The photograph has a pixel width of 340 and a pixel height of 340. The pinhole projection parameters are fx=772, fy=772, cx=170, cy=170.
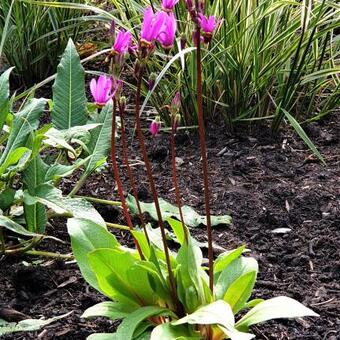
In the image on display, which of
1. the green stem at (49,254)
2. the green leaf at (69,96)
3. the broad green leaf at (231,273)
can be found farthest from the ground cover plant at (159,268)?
the green leaf at (69,96)

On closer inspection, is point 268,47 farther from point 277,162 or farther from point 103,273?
point 103,273

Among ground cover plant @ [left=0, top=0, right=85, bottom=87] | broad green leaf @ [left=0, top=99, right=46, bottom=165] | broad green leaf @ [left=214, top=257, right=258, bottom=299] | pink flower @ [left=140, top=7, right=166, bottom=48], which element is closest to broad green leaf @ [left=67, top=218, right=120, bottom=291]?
broad green leaf @ [left=214, top=257, right=258, bottom=299]

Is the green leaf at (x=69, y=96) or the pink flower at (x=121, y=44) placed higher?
the pink flower at (x=121, y=44)

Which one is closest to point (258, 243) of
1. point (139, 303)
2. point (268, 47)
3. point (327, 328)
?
point (327, 328)

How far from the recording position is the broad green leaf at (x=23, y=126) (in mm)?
2199

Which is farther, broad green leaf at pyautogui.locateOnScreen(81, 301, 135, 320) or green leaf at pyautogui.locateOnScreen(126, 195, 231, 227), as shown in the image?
green leaf at pyautogui.locateOnScreen(126, 195, 231, 227)

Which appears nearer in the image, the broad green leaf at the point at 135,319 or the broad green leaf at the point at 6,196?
the broad green leaf at the point at 135,319

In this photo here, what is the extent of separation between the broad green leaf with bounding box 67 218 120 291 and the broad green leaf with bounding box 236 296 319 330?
13.9 inches

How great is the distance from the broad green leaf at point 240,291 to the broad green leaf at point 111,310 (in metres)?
0.22

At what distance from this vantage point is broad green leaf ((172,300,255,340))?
1529mm

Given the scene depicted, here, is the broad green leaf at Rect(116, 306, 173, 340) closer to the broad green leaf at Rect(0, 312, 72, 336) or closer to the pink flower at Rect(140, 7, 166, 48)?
the broad green leaf at Rect(0, 312, 72, 336)

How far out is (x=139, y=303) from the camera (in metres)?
1.76

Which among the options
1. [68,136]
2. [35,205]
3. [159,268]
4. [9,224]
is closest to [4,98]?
[68,136]

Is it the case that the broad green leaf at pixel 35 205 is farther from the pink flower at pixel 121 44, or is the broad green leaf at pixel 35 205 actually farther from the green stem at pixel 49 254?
the pink flower at pixel 121 44
